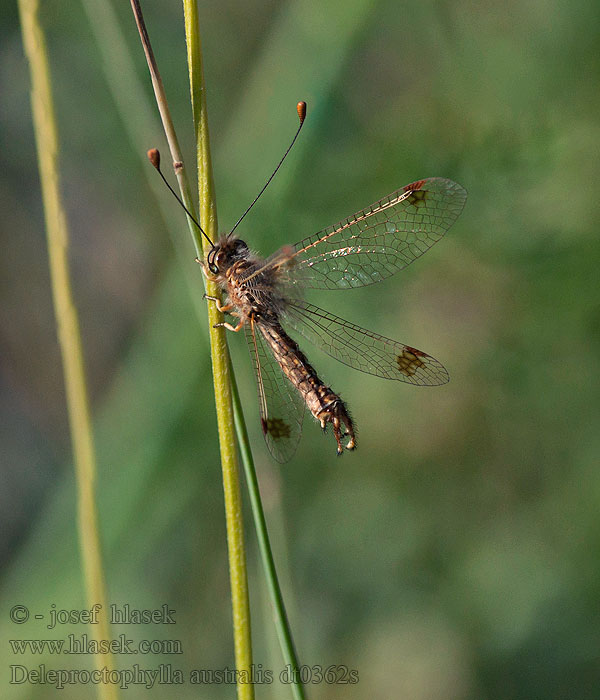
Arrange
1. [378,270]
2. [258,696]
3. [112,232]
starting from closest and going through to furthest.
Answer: [378,270] → [258,696] → [112,232]

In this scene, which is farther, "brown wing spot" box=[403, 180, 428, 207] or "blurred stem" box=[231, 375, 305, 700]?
"brown wing spot" box=[403, 180, 428, 207]

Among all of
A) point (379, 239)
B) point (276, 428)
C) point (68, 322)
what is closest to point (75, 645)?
point (276, 428)

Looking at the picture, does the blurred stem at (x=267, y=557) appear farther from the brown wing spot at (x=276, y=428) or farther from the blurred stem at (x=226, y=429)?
the brown wing spot at (x=276, y=428)

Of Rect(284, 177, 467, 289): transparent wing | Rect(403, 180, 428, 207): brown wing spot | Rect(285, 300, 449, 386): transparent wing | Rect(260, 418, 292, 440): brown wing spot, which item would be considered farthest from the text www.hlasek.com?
Rect(403, 180, 428, 207): brown wing spot

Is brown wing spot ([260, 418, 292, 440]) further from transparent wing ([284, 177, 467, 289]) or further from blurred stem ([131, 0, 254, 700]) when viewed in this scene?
blurred stem ([131, 0, 254, 700])

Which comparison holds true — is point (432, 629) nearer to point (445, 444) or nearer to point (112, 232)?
point (445, 444)

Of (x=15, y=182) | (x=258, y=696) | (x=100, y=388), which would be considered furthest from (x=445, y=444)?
(x=15, y=182)

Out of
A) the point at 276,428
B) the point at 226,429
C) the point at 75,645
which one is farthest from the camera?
the point at 75,645

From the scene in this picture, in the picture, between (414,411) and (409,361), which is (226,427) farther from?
(414,411)
